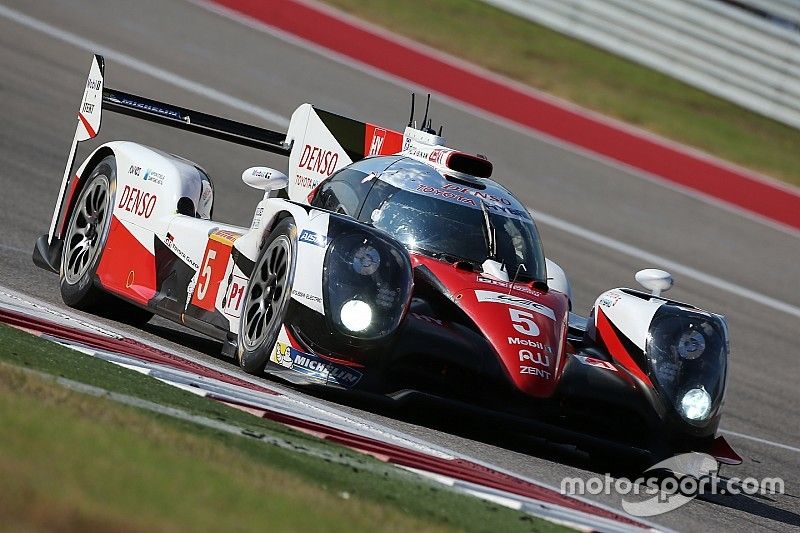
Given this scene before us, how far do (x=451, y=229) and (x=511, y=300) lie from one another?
2.25 feet

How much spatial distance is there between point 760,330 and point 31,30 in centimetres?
926

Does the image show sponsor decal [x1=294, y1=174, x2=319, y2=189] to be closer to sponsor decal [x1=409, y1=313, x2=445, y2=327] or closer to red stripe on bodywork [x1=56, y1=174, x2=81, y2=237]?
red stripe on bodywork [x1=56, y1=174, x2=81, y2=237]

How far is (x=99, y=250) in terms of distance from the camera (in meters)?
8.16

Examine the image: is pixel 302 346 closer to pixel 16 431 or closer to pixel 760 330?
pixel 16 431

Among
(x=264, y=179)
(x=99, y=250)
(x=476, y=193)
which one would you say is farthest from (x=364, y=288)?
(x=99, y=250)

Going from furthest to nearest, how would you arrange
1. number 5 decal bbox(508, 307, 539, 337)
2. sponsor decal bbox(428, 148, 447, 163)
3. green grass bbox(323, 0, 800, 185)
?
green grass bbox(323, 0, 800, 185) < sponsor decal bbox(428, 148, 447, 163) < number 5 decal bbox(508, 307, 539, 337)

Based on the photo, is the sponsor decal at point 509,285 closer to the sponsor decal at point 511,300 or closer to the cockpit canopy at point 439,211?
the sponsor decal at point 511,300

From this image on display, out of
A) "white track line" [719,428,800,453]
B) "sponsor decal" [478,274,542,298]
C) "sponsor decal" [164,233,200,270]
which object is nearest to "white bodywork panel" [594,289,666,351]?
"sponsor decal" [478,274,542,298]

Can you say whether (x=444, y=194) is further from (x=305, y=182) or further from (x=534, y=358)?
(x=305, y=182)

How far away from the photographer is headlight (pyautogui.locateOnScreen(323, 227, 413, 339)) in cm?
628

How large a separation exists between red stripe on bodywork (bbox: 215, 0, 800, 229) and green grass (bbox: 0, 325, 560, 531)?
12914 mm

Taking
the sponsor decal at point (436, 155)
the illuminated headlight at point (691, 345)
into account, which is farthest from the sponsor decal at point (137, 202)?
the illuminated headlight at point (691, 345)

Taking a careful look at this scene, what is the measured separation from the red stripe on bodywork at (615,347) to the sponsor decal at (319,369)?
145 cm

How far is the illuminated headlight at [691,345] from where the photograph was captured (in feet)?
22.6
